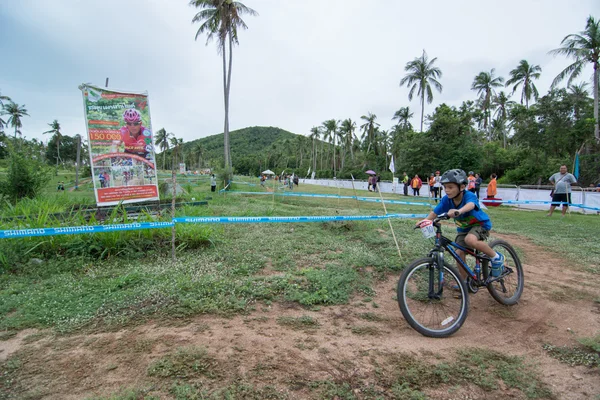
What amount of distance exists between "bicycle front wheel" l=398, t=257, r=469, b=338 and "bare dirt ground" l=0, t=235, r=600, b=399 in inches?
6.6

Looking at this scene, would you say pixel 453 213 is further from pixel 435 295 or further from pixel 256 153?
pixel 256 153

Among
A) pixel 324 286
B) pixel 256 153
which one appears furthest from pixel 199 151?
pixel 324 286

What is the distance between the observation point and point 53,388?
2.16m

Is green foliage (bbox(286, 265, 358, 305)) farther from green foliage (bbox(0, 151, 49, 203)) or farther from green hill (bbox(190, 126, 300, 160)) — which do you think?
green hill (bbox(190, 126, 300, 160))

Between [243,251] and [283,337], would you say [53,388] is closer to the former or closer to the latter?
[283,337]

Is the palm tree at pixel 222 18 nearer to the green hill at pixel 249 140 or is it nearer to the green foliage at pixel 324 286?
the green foliage at pixel 324 286

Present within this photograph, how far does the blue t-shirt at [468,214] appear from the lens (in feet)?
11.6

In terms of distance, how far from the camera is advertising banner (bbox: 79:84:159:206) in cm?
668

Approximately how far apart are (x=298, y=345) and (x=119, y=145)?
6460 mm

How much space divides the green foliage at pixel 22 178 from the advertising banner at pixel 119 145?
4788mm

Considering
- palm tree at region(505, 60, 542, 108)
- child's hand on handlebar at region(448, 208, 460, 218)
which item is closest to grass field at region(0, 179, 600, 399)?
child's hand on handlebar at region(448, 208, 460, 218)

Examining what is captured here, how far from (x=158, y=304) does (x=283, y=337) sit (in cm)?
158

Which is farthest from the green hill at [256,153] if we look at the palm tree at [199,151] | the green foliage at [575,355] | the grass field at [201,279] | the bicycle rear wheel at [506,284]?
the green foliage at [575,355]

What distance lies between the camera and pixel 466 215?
3.62 m
